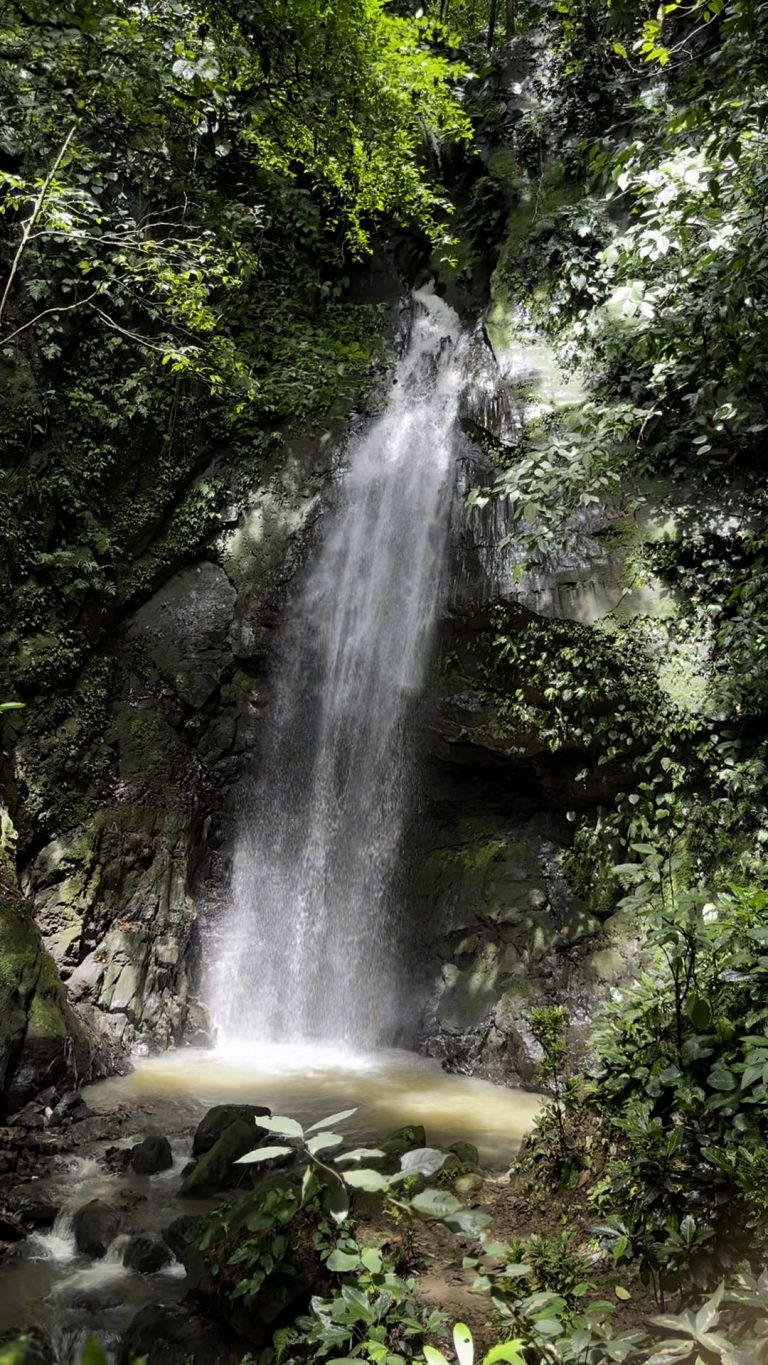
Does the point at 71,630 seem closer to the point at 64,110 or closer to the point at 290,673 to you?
the point at 290,673

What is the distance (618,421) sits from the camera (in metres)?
6.43

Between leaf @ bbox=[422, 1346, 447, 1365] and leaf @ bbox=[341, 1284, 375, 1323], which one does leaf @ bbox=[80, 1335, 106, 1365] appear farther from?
leaf @ bbox=[341, 1284, 375, 1323]

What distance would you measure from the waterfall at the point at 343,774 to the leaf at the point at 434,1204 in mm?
6623

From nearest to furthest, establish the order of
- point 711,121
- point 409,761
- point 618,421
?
1. point 711,121
2. point 618,421
3. point 409,761

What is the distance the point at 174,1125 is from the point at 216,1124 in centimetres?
73

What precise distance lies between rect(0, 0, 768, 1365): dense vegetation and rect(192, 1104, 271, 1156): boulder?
1.41 metres

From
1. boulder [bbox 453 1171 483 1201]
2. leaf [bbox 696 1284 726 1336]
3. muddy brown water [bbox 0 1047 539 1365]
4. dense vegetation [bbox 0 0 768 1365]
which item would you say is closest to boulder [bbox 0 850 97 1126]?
muddy brown water [bbox 0 1047 539 1365]

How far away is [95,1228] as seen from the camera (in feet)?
14.1

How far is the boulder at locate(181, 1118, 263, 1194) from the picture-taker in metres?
4.65

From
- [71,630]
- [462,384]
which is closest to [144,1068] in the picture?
[71,630]

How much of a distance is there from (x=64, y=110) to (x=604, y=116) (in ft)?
21.8

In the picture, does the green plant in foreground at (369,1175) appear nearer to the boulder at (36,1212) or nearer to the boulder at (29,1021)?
the boulder at (36,1212)

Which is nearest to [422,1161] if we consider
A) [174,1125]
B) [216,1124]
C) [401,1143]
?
[401,1143]

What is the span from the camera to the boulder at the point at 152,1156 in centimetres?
505
